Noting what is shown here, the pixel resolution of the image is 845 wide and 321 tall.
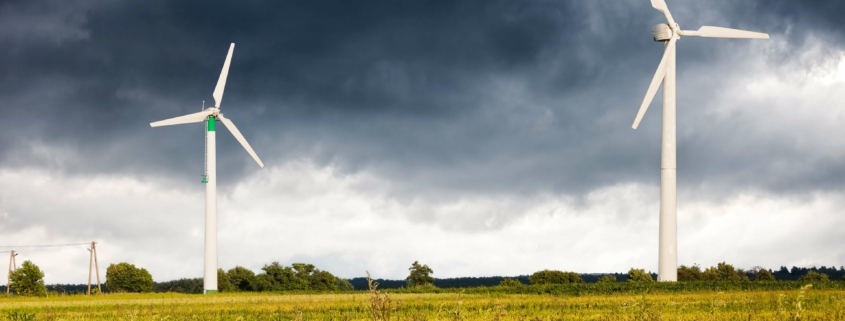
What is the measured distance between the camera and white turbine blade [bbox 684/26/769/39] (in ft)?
221

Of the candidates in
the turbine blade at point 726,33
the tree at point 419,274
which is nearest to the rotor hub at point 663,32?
the turbine blade at point 726,33

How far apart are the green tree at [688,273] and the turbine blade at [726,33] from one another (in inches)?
3447

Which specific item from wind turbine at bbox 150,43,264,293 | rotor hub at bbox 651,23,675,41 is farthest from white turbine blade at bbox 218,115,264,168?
rotor hub at bbox 651,23,675,41

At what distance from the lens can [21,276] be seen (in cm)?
Result: 10231

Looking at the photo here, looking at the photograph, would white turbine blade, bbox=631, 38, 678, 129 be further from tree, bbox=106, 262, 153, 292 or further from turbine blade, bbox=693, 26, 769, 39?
tree, bbox=106, 262, 153, 292

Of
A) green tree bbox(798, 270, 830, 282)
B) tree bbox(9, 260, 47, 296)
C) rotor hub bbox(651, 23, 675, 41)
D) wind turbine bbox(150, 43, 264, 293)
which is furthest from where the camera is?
tree bbox(9, 260, 47, 296)

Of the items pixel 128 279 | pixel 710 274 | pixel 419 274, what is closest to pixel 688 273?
pixel 710 274

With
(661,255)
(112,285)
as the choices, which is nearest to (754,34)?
(661,255)

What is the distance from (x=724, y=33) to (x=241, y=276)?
102402 mm

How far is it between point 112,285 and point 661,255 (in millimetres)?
108476

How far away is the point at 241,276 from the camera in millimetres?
143375

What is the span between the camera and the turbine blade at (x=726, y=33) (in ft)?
221

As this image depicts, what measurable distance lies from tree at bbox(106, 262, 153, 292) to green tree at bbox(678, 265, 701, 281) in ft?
329

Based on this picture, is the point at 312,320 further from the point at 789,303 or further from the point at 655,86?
the point at 655,86
